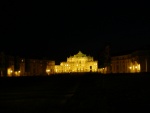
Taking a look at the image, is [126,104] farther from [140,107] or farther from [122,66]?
[122,66]

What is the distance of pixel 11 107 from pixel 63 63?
572 feet

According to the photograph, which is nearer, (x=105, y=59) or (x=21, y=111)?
(x=21, y=111)

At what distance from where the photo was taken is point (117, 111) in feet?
55.5

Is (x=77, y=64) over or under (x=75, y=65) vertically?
over

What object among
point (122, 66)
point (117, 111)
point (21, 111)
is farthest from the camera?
point (122, 66)

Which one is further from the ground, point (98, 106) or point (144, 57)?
point (144, 57)

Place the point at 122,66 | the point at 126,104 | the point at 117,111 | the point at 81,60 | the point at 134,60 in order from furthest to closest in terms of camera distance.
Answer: the point at 81,60
the point at 122,66
the point at 134,60
the point at 126,104
the point at 117,111

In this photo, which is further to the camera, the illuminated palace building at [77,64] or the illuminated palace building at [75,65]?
the illuminated palace building at [77,64]

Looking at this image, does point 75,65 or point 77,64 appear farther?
point 75,65

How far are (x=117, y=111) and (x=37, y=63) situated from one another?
115376 mm

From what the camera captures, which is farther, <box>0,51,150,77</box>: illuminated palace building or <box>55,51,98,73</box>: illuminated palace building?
<box>55,51,98,73</box>: illuminated palace building

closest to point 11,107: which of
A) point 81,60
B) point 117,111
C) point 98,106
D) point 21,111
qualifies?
point 21,111

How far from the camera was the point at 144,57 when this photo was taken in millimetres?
96000

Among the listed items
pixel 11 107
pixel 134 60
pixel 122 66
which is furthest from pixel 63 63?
pixel 11 107
